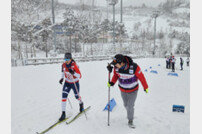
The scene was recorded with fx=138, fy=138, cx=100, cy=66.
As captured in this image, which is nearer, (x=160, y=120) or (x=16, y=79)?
(x=160, y=120)

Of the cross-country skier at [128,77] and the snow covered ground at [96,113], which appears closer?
the cross-country skier at [128,77]

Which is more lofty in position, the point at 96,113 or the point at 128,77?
the point at 128,77

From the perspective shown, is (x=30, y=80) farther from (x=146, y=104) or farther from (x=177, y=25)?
(x=177, y=25)

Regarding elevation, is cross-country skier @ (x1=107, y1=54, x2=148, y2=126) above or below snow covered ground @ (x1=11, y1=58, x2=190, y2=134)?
above

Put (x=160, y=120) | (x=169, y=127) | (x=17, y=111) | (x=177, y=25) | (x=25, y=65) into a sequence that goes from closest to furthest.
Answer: (x=169, y=127), (x=160, y=120), (x=17, y=111), (x=25, y=65), (x=177, y=25)

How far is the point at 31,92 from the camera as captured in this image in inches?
282

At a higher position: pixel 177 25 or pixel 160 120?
pixel 177 25

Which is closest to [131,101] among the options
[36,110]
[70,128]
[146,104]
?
[70,128]

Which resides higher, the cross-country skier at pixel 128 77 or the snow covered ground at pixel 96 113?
the cross-country skier at pixel 128 77

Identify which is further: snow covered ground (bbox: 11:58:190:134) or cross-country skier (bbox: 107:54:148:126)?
snow covered ground (bbox: 11:58:190:134)

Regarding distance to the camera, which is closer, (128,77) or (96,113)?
(128,77)

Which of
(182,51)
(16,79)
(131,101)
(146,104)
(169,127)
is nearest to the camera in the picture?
(131,101)

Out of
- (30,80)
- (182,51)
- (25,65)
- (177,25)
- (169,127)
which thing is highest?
(177,25)

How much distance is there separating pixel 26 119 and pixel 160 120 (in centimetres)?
437
